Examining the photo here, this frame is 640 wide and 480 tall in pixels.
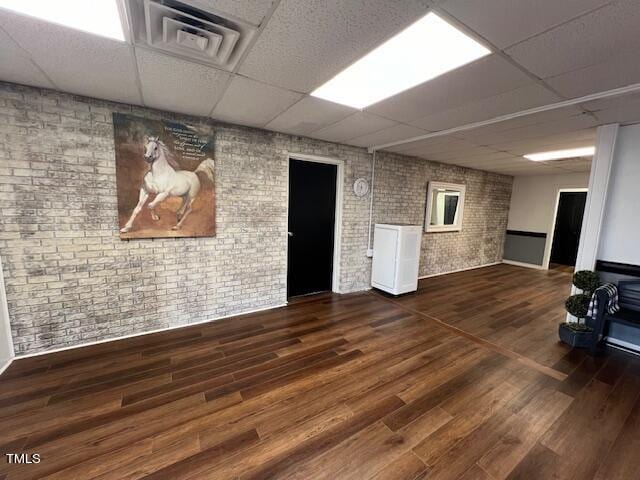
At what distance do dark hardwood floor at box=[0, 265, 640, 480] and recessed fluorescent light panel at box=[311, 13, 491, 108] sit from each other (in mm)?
2605

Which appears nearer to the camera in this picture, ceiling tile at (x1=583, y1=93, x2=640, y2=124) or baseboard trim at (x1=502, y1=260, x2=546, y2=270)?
ceiling tile at (x1=583, y1=93, x2=640, y2=124)

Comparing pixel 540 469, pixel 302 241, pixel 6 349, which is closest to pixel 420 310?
pixel 302 241

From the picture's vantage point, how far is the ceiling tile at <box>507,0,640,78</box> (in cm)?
132

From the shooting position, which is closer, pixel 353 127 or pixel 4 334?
pixel 4 334

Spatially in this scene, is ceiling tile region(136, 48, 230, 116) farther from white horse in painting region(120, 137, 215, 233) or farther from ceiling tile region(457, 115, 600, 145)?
ceiling tile region(457, 115, 600, 145)

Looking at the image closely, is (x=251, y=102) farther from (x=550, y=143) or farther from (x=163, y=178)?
(x=550, y=143)

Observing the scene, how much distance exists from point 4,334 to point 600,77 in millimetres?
5499

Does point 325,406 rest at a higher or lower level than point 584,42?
lower

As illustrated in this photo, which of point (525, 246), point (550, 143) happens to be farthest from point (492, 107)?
point (525, 246)

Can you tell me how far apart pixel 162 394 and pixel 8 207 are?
226 centimetres

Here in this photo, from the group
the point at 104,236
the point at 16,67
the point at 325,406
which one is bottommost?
the point at 325,406

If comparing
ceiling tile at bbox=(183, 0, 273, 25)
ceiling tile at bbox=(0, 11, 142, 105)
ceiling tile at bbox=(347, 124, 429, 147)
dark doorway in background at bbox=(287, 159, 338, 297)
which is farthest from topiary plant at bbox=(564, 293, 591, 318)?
ceiling tile at bbox=(0, 11, 142, 105)

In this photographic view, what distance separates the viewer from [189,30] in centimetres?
161

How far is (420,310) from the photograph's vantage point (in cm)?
400
